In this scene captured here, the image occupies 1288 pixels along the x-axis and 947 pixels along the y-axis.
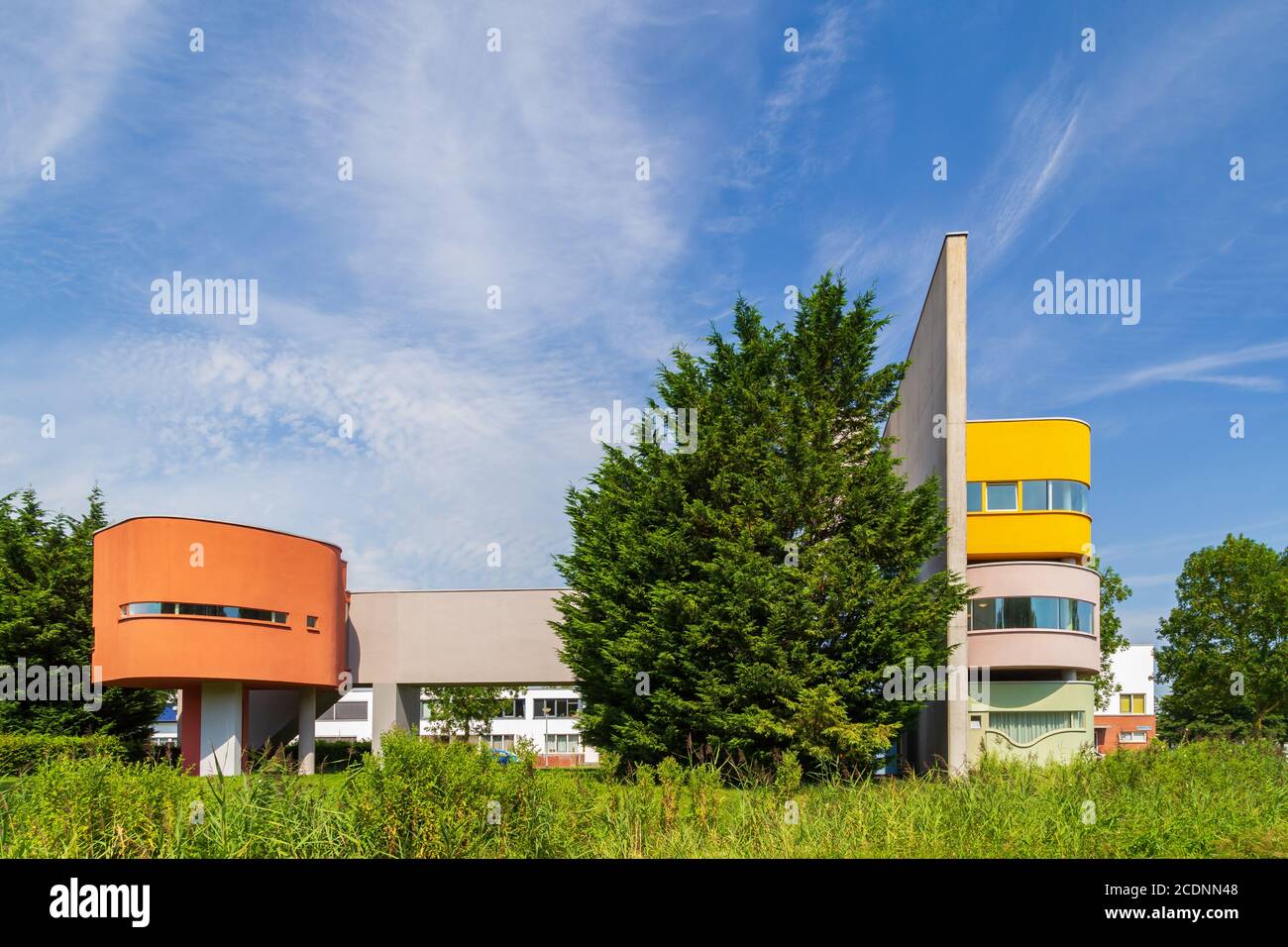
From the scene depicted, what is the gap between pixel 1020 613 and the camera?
28.2 metres

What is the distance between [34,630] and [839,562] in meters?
27.9

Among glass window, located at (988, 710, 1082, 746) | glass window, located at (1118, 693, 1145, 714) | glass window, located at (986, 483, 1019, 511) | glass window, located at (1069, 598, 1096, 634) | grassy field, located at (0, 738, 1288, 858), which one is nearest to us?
grassy field, located at (0, 738, 1288, 858)

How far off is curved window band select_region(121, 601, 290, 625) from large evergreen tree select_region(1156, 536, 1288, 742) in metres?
40.8

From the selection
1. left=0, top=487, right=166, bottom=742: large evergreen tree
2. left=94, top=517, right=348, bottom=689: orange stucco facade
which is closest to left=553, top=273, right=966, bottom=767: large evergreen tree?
left=94, top=517, right=348, bottom=689: orange stucco facade

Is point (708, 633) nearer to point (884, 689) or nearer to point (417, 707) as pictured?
point (884, 689)

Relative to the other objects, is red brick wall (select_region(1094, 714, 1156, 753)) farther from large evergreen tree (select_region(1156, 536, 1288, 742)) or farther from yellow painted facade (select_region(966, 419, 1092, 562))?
yellow painted facade (select_region(966, 419, 1092, 562))

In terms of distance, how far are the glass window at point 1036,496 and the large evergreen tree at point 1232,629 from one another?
24.1 m

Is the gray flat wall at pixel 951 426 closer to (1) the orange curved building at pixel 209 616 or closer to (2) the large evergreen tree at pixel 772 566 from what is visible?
(2) the large evergreen tree at pixel 772 566

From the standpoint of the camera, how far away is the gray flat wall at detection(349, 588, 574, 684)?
3928 cm

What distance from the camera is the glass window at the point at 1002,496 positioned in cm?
2986

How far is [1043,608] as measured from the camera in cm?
2830

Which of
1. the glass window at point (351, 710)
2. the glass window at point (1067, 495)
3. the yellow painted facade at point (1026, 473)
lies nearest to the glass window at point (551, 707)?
the glass window at point (351, 710)

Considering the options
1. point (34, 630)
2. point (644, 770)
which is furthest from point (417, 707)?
point (644, 770)

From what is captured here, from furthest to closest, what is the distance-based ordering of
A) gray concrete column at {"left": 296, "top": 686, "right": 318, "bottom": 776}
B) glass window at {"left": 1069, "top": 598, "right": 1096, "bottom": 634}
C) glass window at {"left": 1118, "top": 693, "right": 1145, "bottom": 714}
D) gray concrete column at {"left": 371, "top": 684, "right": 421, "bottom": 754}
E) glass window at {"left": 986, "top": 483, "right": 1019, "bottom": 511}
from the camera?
1. glass window at {"left": 1118, "top": 693, "right": 1145, "bottom": 714}
2. gray concrete column at {"left": 371, "top": 684, "right": 421, "bottom": 754}
3. gray concrete column at {"left": 296, "top": 686, "right": 318, "bottom": 776}
4. glass window at {"left": 986, "top": 483, "right": 1019, "bottom": 511}
5. glass window at {"left": 1069, "top": 598, "right": 1096, "bottom": 634}
